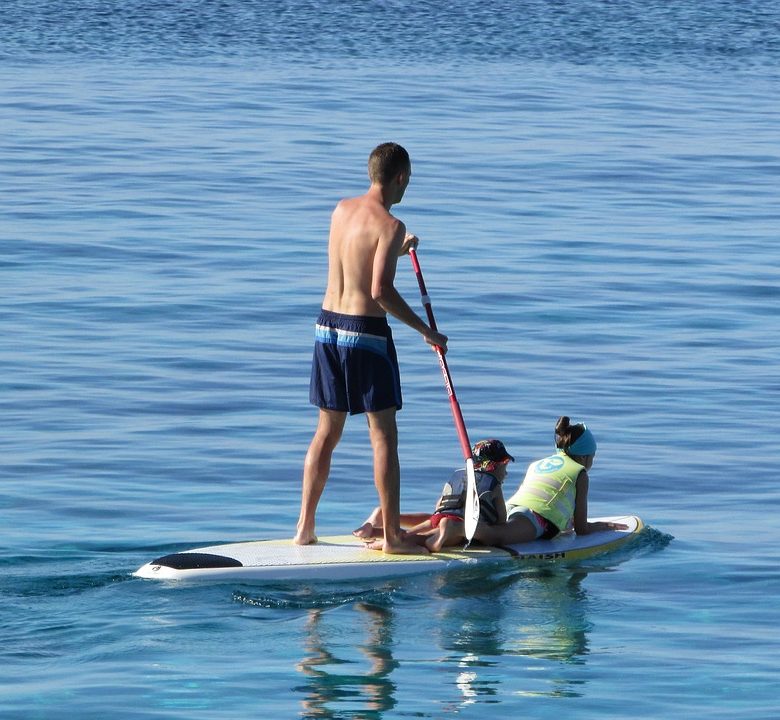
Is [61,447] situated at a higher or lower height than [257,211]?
lower

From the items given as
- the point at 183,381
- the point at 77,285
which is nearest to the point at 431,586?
the point at 183,381

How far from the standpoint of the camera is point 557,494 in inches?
385

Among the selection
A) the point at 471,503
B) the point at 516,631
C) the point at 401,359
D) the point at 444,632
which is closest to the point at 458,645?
the point at 444,632

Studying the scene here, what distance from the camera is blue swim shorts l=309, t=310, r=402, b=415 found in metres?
8.72

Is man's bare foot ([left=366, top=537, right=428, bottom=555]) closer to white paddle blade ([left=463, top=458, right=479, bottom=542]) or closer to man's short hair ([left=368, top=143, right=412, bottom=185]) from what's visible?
white paddle blade ([left=463, top=458, right=479, bottom=542])

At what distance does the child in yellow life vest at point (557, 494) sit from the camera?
31.9ft

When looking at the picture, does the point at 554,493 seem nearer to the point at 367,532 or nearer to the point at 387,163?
the point at 367,532

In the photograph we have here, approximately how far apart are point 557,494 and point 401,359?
194 inches

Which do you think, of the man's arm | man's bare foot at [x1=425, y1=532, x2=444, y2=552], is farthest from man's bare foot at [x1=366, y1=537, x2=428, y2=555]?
the man's arm

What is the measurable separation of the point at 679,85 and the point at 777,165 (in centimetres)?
736

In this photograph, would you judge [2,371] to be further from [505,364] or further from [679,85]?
[679,85]

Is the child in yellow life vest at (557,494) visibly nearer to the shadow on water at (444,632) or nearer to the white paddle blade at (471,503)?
the shadow on water at (444,632)

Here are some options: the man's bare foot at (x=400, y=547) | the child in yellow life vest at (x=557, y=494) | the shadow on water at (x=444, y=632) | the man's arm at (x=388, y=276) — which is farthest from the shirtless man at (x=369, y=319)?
the child in yellow life vest at (x=557, y=494)

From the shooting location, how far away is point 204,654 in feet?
25.8
